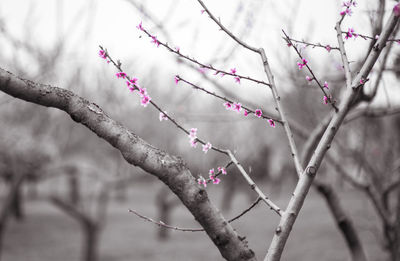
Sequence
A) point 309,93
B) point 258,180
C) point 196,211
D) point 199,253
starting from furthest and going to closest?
point 258,180
point 199,253
point 309,93
point 196,211

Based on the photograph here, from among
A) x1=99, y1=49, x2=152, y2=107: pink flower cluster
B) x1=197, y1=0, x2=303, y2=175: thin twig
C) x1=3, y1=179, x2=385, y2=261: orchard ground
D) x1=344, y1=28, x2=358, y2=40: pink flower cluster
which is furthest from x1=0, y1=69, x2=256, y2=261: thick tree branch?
x1=3, y1=179, x2=385, y2=261: orchard ground

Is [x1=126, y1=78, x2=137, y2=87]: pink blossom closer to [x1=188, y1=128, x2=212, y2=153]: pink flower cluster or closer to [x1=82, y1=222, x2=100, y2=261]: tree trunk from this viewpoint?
[x1=188, y1=128, x2=212, y2=153]: pink flower cluster

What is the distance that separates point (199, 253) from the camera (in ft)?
42.1

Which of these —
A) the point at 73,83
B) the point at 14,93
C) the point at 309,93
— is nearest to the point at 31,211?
the point at 73,83

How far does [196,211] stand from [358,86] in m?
1.01

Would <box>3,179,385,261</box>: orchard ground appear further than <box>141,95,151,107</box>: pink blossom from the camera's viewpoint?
Yes

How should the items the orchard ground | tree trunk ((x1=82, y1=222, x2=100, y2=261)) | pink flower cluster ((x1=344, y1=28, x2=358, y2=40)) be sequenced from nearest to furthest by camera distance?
pink flower cluster ((x1=344, y1=28, x2=358, y2=40)) < the orchard ground < tree trunk ((x1=82, y1=222, x2=100, y2=261))

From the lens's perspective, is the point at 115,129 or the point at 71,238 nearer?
the point at 115,129

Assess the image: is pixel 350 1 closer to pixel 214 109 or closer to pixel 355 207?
pixel 355 207

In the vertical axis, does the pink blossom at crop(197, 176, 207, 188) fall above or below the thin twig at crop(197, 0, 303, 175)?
below

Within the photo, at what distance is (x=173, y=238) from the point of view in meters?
16.1

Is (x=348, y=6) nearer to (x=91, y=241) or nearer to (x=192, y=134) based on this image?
(x=192, y=134)

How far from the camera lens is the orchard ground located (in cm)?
1108

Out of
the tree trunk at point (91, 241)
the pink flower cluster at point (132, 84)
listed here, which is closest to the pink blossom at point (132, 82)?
the pink flower cluster at point (132, 84)
